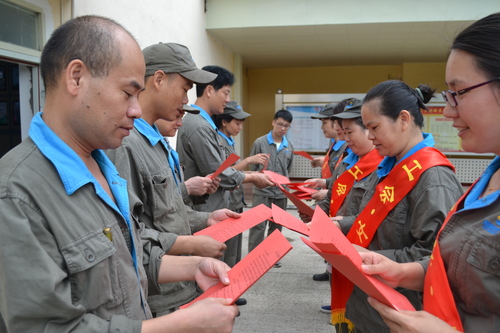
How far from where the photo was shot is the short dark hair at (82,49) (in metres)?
1.02

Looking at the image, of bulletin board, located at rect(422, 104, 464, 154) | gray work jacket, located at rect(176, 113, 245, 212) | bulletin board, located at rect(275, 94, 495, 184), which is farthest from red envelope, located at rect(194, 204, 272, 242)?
bulletin board, located at rect(422, 104, 464, 154)

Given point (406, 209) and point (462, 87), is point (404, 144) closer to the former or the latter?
point (406, 209)

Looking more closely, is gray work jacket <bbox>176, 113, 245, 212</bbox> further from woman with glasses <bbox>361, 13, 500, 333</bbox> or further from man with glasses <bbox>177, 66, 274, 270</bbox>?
woman with glasses <bbox>361, 13, 500, 333</bbox>

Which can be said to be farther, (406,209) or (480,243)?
(406,209)

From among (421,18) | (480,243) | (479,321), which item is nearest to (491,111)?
(480,243)

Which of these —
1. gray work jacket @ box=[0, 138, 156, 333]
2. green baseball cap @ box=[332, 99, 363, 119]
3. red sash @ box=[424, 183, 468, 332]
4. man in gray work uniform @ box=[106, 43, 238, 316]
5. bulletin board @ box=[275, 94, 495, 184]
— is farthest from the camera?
bulletin board @ box=[275, 94, 495, 184]

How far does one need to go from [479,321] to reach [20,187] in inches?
49.4

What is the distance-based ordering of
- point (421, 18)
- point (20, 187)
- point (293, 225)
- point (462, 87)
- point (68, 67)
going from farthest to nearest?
1. point (421, 18)
2. point (293, 225)
3. point (462, 87)
4. point (68, 67)
5. point (20, 187)

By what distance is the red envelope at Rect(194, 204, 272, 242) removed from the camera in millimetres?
1849

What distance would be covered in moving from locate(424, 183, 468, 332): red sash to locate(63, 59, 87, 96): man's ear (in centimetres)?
119

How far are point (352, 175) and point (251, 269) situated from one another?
1.71 m

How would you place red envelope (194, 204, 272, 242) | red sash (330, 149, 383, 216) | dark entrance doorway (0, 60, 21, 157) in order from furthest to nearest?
dark entrance doorway (0, 60, 21, 157) < red sash (330, 149, 383, 216) < red envelope (194, 204, 272, 242)

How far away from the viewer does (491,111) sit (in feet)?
3.57

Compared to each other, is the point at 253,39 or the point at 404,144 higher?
the point at 253,39
